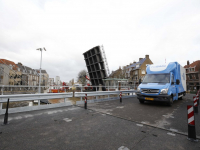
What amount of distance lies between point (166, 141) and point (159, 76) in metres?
6.33

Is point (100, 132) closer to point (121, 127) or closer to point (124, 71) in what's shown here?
point (121, 127)

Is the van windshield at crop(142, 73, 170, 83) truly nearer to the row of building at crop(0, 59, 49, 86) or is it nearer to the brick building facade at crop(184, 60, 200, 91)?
the row of building at crop(0, 59, 49, 86)

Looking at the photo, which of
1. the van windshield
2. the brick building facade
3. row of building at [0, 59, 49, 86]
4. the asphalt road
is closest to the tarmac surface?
the asphalt road

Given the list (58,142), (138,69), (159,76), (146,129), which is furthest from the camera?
(138,69)

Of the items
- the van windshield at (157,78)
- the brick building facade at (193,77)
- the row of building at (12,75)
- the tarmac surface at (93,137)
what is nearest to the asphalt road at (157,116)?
the tarmac surface at (93,137)

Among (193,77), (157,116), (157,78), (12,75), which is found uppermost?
(12,75)

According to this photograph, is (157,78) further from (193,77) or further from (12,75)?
(193,77)

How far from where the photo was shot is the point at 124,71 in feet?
165

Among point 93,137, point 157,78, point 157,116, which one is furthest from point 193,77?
point 93,137

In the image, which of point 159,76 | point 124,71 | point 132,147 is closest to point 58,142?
point 132,147

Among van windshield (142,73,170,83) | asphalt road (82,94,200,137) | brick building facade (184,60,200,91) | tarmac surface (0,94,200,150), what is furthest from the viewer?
brick building facade (184,60,200,91)

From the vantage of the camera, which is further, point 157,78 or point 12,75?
point 12,75

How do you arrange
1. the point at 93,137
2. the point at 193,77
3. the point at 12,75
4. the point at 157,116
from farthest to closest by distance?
the point at 193,77
the point at 12,75
the point at 157,116
the point at 93,137

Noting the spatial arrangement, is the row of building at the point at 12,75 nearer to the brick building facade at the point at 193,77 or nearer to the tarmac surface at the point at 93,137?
the tarmac surface at the point at 93,137
